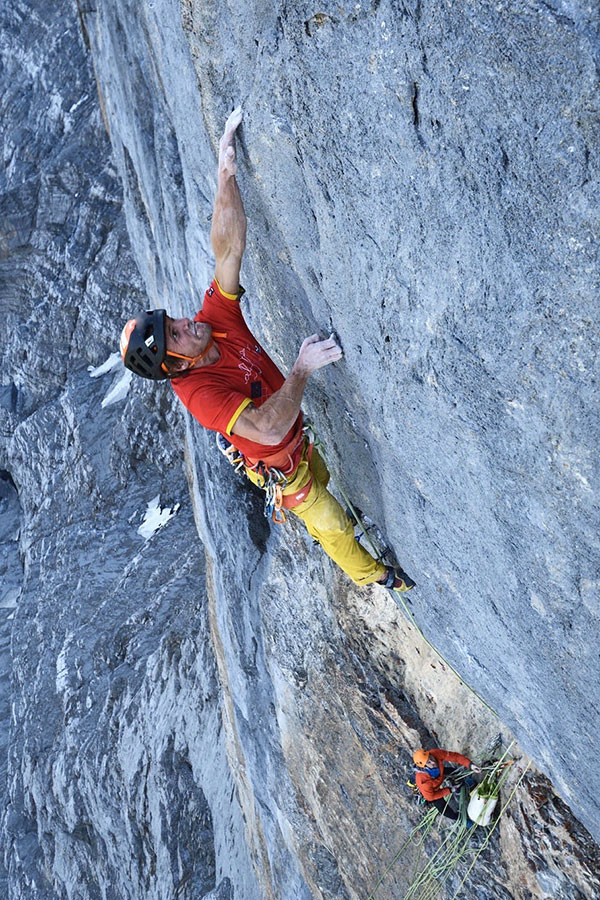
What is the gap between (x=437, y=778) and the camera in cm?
468

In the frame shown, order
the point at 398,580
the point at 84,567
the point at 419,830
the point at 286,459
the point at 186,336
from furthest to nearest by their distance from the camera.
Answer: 1. the point at 84,567
2. the point at 419,830
3. the point at 286,459
4. the point at 398,580
5. the point at 186,336

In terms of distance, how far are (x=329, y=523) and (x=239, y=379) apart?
101cm

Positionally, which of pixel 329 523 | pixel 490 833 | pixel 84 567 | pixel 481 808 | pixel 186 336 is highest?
pixel 186 336

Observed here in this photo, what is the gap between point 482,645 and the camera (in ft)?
11.5

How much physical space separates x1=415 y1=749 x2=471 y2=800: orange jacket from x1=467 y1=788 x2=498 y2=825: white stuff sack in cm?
20

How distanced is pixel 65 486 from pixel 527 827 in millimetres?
9174

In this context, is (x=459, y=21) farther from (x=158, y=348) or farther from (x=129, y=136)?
(x=129, y=136)

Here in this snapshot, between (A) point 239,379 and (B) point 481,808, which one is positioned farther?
(B) point 481,808

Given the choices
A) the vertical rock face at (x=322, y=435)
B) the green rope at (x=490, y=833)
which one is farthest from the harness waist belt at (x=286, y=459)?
the green rope at (x=490, y=833)

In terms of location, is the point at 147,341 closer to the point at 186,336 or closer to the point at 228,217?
the point at 186,336

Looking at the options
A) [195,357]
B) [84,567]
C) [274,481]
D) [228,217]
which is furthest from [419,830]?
[84,567]

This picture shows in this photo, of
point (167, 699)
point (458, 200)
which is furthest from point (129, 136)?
point (458, 200)

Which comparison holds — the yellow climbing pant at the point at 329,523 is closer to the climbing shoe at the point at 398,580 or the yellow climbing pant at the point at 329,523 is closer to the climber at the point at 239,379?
the climber at the point at 239,379

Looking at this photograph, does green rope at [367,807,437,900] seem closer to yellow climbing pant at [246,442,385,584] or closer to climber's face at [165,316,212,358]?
yellow climbing pant at [246,442,385,584]
